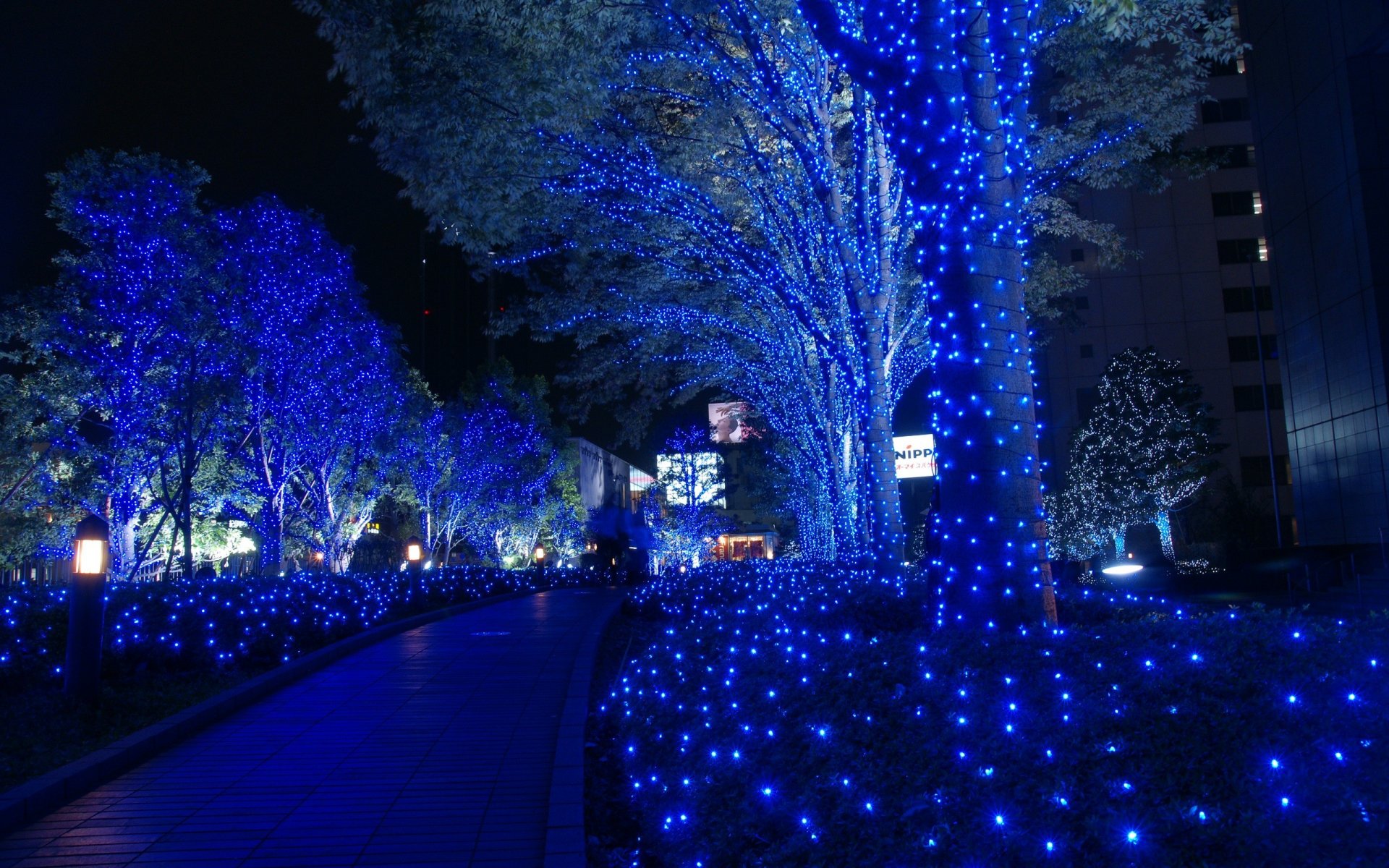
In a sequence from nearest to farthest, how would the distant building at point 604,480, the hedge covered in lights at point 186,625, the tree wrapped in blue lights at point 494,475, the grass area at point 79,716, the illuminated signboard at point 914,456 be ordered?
the grass area at point 79,716
the hedge covered in lights at point 186,625
the illuminated signboard at point 914,456
the tree wrapped in blue lights at point 494,475
the distant building at point 604,480

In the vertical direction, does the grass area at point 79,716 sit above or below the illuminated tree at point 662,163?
below

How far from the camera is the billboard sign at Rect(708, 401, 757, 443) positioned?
3316 cm

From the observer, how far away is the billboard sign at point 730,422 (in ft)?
109

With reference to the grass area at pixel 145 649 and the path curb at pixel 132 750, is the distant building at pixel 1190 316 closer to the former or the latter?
the grass area at pixel 145 649

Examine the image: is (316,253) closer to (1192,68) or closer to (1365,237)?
(1192,68)

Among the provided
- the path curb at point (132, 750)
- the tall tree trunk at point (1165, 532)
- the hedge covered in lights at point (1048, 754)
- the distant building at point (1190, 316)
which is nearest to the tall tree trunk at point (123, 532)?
the path curb at point (132, 750)

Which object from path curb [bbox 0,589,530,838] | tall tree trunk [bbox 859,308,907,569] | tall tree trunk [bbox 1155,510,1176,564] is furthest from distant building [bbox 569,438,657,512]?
path curb [bbox 0,589,530,838]

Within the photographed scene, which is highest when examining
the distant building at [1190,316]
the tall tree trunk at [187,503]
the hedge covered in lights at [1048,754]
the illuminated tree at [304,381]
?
the distant building at [1190,316]

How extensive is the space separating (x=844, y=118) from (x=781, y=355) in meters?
6.08

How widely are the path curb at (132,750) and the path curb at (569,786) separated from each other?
0.16 m

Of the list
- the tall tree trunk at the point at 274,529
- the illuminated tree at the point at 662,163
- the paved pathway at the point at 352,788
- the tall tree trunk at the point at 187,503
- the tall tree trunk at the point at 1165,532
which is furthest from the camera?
the tall tree trunk at the point at 1165,532

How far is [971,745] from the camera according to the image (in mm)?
3854

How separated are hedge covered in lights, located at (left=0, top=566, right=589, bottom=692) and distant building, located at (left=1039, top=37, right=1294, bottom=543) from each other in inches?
1469

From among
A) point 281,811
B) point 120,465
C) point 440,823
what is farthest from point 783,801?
point 120,465
